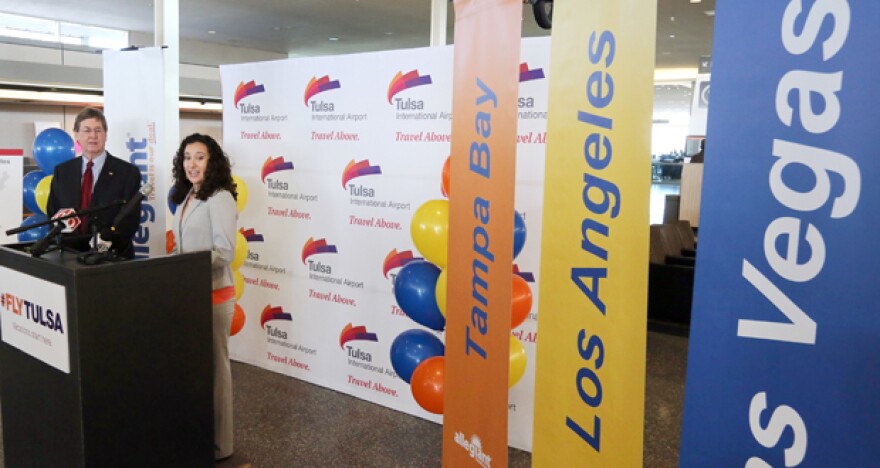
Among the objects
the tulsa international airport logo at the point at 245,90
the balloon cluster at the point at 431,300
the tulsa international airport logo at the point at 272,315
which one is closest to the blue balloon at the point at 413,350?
the balloon cluster at the point at 431,300

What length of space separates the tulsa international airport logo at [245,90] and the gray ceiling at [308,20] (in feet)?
16.2

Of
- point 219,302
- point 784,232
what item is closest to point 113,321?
point 219,302

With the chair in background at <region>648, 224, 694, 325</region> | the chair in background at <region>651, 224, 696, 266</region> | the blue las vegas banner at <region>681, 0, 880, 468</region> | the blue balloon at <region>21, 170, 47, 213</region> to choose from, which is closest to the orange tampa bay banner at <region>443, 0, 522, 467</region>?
the blue las vegas banner at <region>681, 0, 880, 468</region>

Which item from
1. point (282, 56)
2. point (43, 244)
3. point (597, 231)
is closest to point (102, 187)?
point (43, 244)

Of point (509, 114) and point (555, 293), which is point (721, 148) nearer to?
point (555, 293)

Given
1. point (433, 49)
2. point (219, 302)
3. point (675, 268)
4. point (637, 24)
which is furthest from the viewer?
point (675, 268)

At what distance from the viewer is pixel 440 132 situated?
3.64 metres

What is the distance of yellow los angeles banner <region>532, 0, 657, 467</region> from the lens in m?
1.45

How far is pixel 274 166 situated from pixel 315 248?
645mm

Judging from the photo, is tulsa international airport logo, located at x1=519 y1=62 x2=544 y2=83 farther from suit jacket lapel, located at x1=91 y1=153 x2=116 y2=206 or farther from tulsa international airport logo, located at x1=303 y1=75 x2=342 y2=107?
suit jacket lapel, located at x1=91 y1=153 x2=116 y2=206

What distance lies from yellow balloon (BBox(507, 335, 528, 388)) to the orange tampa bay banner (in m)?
0.93

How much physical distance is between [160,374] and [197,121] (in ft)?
39.7

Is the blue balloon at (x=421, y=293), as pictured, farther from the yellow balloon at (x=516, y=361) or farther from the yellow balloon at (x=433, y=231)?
the yellow balloon at (x=516, y=361)

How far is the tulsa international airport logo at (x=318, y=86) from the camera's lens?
161 inches
